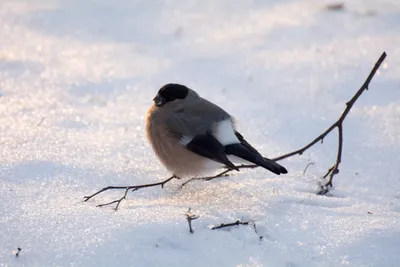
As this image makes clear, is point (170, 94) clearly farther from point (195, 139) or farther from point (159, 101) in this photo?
point (195, 139)

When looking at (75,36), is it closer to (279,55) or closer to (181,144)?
(279,55)

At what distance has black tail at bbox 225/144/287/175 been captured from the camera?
3.83 meters

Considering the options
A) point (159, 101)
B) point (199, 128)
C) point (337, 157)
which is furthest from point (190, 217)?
point (337, 157)

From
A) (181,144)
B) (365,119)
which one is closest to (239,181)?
(181,144)

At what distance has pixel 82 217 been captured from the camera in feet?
10.9

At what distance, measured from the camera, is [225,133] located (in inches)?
160

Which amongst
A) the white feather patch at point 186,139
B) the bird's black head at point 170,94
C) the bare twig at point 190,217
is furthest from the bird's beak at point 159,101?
the bare twig at point 190,217

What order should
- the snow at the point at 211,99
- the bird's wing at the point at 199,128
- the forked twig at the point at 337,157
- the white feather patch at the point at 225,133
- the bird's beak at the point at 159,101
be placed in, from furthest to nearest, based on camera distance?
the bird's beak at the point at 159,101 < the white feather patch at the point at 225,133 < the bird's wing at the point at 199,128 < the forked twig at the point at 337,157 < the snow at the point at 211,99

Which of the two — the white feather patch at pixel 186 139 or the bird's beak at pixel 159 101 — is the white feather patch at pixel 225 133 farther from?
the bird's beak at pixel 159 101

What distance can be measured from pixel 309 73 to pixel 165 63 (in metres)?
1.48

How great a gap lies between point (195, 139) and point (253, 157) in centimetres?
37

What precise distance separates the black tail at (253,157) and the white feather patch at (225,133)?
0.16 feet

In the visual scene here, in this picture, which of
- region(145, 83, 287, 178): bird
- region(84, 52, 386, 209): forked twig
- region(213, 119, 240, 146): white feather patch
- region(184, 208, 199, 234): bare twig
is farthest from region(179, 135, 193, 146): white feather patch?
region(184, 208, 199, 234): bare twig

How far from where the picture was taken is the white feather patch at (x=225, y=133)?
13.1ft
